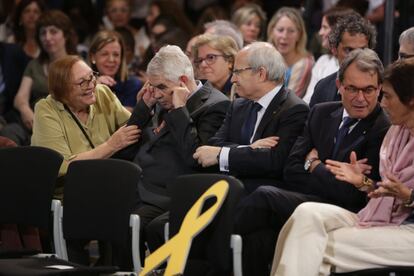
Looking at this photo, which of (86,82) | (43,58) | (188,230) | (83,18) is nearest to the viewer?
(188,230)

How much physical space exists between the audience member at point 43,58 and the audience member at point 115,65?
0.69 m

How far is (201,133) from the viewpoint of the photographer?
245 inches

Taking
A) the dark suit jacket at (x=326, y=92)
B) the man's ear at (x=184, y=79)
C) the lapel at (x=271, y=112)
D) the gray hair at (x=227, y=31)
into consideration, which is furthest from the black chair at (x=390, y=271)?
the gray hair at (x=227, y=31)

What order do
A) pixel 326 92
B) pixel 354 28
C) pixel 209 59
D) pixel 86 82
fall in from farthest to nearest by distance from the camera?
pixel 209 59, pixel 86 82, pixel 354 28, pixel 326 92

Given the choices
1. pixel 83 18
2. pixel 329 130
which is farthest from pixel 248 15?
pixel 329 130

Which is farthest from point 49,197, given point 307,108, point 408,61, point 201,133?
point 408,61

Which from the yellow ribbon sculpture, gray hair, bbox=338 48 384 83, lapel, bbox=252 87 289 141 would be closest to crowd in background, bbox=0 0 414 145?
lapel, bbox=252 87 289 141

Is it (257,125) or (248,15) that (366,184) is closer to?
(257,125)

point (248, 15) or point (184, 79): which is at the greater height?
→ point (248, 15)

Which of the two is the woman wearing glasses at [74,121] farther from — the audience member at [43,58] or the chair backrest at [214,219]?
the audience member at [43,58]

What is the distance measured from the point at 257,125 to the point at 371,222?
1046 millimetres

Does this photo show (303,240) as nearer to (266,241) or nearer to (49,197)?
(266,241)

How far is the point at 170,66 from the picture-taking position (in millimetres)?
6242

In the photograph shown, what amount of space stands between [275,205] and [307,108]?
0.67 meters
